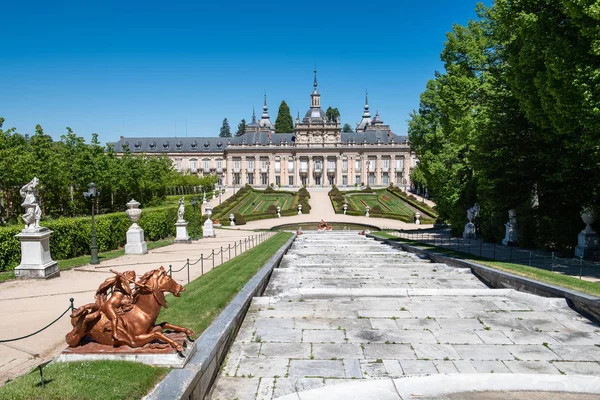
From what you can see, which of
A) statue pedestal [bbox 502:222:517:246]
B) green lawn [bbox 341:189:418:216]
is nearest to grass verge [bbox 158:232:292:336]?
statue pedestal [bbox 502:222:517:246]

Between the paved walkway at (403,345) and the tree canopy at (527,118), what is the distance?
6.08 metres

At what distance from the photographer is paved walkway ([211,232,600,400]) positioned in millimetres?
4941

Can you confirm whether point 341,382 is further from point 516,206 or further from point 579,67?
point 516,206

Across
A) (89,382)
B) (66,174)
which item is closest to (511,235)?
(89,382)

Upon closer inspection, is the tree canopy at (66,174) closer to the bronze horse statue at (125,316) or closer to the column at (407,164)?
the bronze horse statue at (125,316)

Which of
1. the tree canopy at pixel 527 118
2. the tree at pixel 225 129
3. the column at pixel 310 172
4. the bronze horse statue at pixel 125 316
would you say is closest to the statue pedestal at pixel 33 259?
the bronze horse statue at pixel 125 316

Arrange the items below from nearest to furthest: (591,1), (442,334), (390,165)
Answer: (442,334) < (591,1) < (390,165)

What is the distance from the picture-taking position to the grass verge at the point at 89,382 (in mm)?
3887

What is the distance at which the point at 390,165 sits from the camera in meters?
90.9

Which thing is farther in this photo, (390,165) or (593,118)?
(390,165)

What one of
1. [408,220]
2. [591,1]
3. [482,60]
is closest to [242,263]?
[591,1]

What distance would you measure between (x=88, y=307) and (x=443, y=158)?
25147 mm

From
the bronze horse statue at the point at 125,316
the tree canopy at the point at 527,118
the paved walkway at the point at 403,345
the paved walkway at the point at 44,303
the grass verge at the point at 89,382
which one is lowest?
the paved walkway at the point at 44,303

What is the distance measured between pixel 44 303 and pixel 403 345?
24.1 feet
